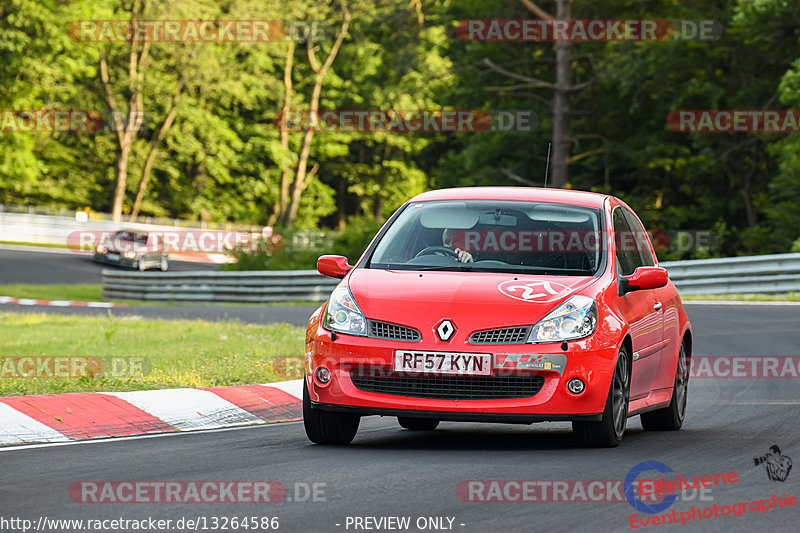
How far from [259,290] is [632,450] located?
24.7 meters

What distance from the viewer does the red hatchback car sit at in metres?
7.93

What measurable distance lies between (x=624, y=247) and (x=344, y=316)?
2.38 meters

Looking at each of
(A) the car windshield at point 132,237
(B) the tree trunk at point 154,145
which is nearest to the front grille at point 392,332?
(A) the car windshield at point 132,237

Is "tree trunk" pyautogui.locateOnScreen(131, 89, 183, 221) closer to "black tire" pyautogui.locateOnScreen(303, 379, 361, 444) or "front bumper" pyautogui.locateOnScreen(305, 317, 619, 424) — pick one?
"black tire" pyautogui.locateOnScreen(303, 379, 361, 444)

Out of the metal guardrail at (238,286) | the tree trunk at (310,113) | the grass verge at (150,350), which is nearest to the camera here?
the grass verge at (150,350)

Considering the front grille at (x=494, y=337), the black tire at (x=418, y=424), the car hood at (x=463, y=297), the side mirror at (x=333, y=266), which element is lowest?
the black tire at (x=418, y=424)

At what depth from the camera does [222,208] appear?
79125mm

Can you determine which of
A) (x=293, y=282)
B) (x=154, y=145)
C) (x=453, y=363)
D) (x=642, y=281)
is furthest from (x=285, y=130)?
(x=453, y=363)

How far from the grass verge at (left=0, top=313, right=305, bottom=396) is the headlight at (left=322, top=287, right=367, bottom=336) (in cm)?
309

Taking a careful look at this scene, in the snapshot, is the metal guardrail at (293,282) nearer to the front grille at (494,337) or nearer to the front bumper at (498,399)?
the front bumper at (498,399)

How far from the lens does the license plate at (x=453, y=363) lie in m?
7.89

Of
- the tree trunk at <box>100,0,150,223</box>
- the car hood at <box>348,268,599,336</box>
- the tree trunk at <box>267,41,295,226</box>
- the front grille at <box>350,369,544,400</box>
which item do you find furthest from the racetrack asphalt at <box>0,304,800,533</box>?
the tree trunk at <box>267,41,295,226</box>

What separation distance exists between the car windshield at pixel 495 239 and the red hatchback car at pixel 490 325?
0.04 feet

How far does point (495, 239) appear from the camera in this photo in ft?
29.1
